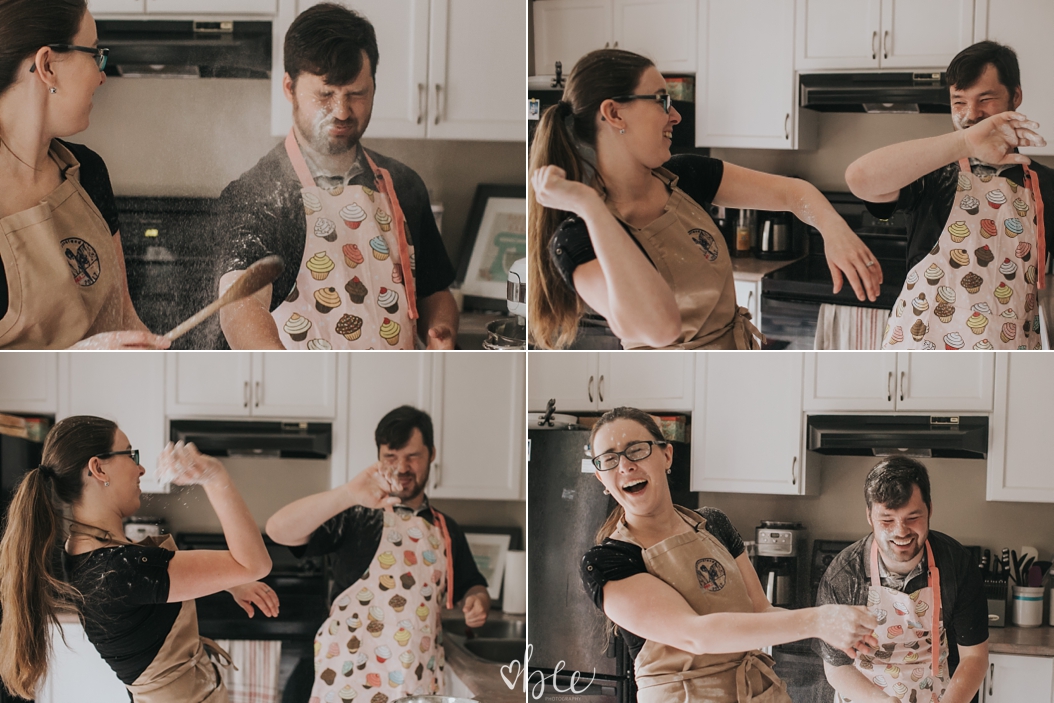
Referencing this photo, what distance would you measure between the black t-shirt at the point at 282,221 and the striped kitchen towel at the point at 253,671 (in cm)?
56

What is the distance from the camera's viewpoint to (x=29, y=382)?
1.53m

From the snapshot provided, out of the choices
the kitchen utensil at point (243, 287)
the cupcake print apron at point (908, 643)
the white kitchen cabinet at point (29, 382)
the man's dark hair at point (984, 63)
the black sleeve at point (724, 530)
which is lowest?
the cupcake print apron at point (908, 643)

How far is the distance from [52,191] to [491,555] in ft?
3.01

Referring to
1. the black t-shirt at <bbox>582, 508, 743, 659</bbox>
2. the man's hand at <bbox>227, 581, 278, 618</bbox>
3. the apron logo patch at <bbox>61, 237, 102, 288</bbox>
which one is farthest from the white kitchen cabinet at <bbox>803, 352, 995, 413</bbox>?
the apron logo patch at <bbox>61, 237, 102, 288</bbox>

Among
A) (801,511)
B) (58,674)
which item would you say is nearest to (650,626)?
(801,511)

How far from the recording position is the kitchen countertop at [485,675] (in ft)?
5.03

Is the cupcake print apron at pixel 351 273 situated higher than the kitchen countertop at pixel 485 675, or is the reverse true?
the cupcake print apron at pixel 351 273

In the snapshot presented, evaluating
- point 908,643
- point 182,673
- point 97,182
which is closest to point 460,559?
point 182,673

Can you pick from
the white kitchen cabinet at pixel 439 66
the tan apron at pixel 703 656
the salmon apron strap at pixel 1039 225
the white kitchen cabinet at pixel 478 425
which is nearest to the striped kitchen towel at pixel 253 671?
the white kitchen cabinet at pixel 478 425

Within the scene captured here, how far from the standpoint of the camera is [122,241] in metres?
1.50

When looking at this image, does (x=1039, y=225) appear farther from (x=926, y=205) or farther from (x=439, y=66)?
(x=439, y=66)

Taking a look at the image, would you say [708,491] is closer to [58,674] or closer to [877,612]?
[877,612]

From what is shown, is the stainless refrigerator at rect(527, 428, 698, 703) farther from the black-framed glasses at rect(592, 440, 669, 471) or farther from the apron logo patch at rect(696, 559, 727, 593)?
the apron logo patch at rect(696, 559, 727, 593)

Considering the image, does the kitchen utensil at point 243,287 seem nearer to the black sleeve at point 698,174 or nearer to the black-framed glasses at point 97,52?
the black-framed glasses at point 97,52
